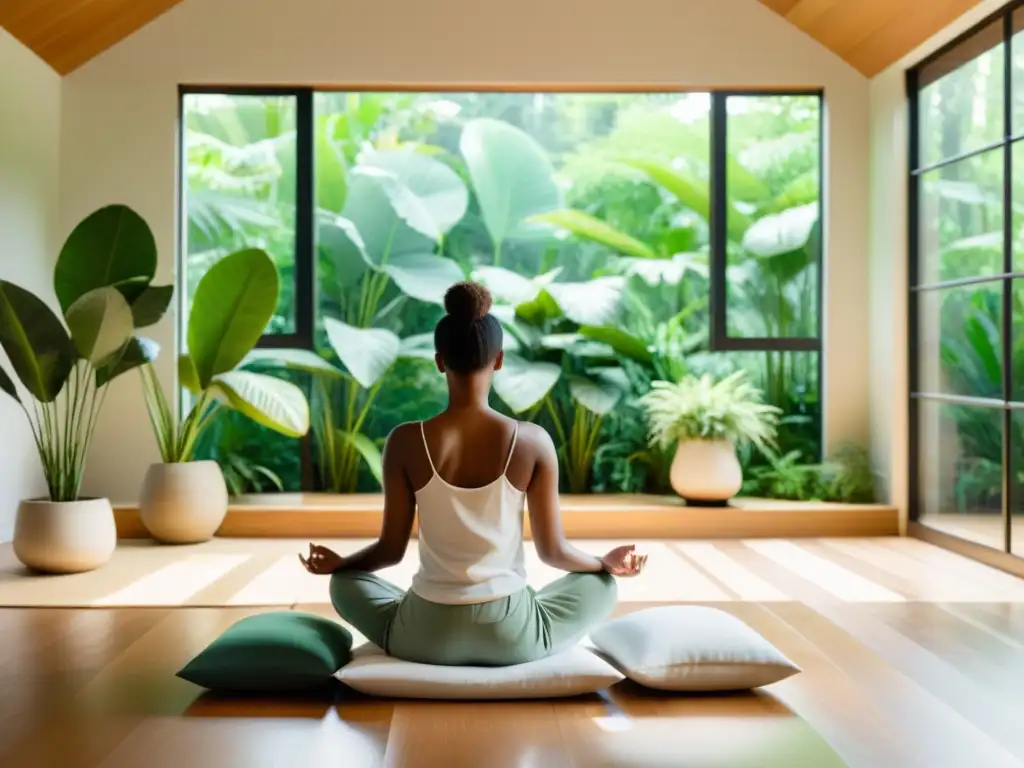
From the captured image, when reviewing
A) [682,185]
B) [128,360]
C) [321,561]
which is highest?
[682,185]

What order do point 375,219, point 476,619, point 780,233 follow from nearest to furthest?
point 476,619 → point 780,233 → point 375,219

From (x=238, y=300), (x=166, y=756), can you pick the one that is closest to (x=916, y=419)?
(x=238, y=300)

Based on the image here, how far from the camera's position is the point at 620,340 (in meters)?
5.97

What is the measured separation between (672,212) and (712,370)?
1197 mm

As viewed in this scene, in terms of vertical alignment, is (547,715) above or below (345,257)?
below

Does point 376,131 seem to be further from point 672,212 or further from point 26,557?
point 26,557

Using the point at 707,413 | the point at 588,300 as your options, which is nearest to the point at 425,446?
the point at 707,413

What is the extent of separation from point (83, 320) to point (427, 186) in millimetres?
2516

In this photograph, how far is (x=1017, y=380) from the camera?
4.41 m

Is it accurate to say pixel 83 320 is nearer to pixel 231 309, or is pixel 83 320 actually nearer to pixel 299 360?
pixel 231 309

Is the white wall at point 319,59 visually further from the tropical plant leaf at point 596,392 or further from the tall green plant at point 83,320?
the tropical plant leaf at point 596,392

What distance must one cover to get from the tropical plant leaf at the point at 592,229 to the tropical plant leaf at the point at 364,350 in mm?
1100

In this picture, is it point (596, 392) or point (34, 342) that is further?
point (596, 392)

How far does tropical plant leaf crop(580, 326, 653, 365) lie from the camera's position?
5930mm
